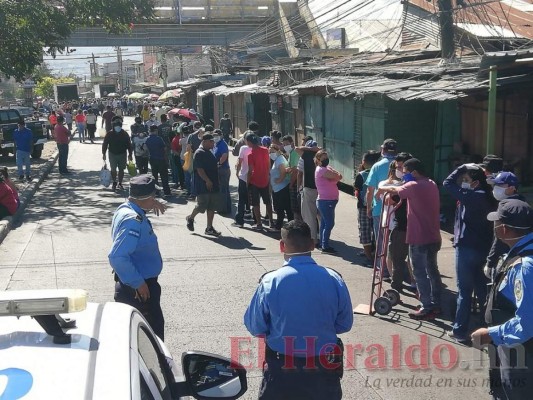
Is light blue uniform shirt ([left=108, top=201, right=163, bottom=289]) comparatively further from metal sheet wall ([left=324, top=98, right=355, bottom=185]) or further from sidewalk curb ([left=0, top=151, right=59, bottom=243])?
metal sheet wall ([left=324, top=98, right=355, bottom=185])

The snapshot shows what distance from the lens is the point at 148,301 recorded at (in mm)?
5297

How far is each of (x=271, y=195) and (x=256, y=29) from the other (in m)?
30.1

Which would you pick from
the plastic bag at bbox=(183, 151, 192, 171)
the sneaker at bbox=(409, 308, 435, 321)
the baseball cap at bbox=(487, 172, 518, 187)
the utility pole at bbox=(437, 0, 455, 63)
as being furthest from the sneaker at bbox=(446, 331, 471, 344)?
the plastic bag at bbox=(183, 151, 192, 171)

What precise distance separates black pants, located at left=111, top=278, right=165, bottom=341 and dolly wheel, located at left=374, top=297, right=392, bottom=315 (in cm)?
286

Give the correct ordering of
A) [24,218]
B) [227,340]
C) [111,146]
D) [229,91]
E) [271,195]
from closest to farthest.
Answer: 1. [227,340]
2. [271,195]
3. [24,218]
4. [111,146]
5. [229,91]

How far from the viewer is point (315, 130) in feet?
61.0

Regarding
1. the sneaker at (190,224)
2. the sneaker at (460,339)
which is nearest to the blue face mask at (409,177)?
the sneaker at (460,339)

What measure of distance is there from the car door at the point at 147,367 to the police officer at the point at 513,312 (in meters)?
1.90

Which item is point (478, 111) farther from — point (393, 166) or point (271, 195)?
point (393, 166)

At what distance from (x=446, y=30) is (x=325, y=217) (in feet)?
17.8

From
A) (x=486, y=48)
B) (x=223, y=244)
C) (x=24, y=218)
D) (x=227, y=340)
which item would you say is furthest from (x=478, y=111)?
(x=24, y=218)

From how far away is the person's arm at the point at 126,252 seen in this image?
16.5 feet

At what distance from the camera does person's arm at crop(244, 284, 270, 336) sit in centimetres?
390

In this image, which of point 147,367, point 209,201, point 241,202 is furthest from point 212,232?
point 147,367
